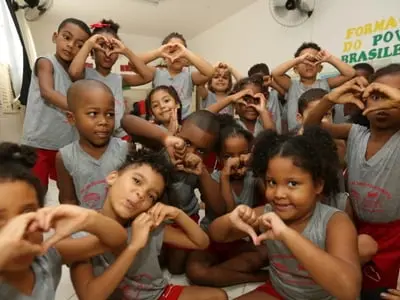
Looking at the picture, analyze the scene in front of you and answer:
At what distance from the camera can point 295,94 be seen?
2.14 metres

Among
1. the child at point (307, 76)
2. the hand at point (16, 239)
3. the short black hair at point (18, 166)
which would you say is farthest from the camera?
the child at point (307, 76)

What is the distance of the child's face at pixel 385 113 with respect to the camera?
3.57 feet

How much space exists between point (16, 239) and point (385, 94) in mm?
1048

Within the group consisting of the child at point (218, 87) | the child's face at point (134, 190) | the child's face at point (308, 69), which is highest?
the child's face at point (308, 69)

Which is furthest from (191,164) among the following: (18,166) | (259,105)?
(259,105)

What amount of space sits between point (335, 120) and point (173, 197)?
1133 mm

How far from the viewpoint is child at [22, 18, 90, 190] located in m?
1.59

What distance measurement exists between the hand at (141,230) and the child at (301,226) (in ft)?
0.73

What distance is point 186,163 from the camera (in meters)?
1.26

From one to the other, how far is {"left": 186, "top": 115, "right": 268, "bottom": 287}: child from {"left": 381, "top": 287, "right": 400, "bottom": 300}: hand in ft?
1.50

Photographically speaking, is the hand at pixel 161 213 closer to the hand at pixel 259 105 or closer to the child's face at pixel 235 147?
the child's face at pixel 235 147

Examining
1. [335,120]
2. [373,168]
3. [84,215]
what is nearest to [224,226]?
[84,215]

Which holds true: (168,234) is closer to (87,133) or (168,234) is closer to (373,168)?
(87,133)

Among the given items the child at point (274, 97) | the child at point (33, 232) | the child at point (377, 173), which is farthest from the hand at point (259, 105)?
the child at point (33, 232)
